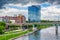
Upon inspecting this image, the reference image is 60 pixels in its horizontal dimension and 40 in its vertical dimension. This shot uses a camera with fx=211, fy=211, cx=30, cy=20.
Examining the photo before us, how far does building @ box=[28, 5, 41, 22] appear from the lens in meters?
3.36

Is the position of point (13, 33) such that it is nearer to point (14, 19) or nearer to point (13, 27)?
point (13, 27)

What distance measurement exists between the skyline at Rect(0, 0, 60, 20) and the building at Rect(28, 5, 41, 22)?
5cm

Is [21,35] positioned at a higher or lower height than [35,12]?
lower

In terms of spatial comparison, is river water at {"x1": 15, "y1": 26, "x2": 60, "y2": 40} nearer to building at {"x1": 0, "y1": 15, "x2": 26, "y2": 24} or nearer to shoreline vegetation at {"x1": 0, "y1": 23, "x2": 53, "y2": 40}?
shoreline vegetation at {"x1": 0, "y1": 23, "x2": 53, "y2": 40}

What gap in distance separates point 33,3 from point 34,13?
162 mm

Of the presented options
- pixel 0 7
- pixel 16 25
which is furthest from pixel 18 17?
pixel 0 7

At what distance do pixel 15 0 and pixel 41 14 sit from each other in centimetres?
49

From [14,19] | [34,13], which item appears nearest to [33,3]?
[34,13]

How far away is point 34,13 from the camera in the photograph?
3.37 m

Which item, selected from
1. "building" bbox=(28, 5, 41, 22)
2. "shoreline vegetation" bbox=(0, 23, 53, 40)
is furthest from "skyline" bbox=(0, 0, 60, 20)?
"shoreline vegetation" bbox=(0, 23, 53, 40)

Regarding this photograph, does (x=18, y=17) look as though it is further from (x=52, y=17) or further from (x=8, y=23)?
(x=52, y=17)

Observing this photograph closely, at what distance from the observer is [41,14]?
335cm

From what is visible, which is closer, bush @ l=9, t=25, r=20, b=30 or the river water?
the river water

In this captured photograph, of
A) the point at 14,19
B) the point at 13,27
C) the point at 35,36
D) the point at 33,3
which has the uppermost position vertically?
the point at 33,3
